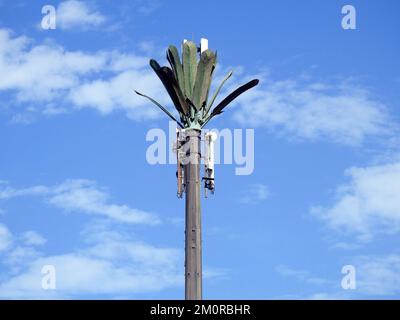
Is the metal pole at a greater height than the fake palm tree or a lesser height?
lesser

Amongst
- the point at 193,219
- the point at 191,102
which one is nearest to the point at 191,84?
the point at 191,102

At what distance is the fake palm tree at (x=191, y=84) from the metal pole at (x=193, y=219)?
0.45 metres

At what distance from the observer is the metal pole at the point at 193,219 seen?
2472 centimetres

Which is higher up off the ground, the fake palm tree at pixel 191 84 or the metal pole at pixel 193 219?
the fake palm tree at pixel 191 84

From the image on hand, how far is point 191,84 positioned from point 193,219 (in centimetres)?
382

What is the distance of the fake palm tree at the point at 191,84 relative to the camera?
86.6ft

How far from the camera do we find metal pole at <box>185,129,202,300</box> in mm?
24719

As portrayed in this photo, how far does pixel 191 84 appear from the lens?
2655 centimetres

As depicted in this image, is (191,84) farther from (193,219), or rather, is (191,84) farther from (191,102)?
(193,219)

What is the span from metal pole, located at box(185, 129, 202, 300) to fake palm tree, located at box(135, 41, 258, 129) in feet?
1.47
